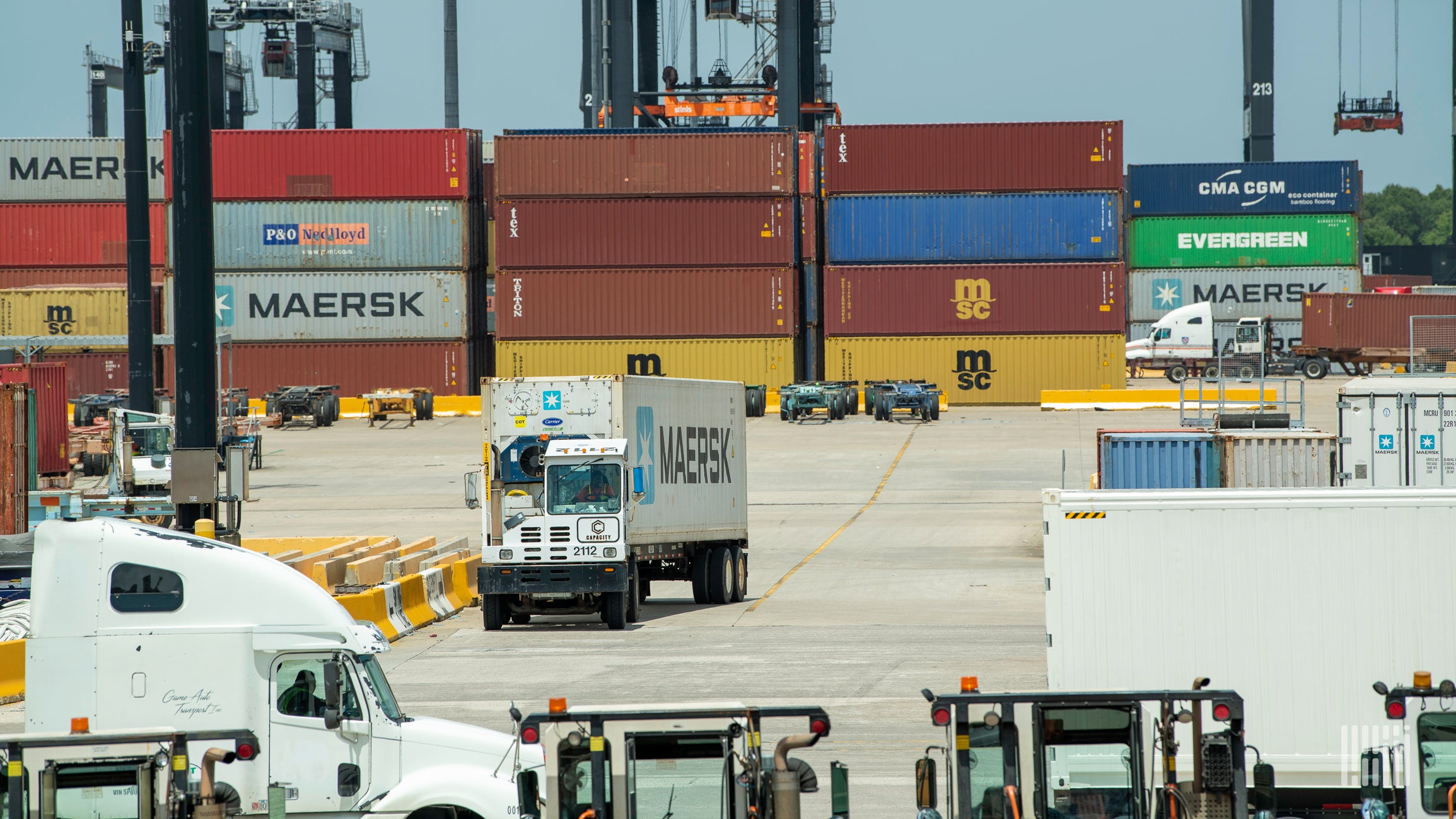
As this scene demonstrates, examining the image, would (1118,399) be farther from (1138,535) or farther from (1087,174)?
(1138,535)

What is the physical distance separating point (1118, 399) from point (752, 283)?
15284 millimetres

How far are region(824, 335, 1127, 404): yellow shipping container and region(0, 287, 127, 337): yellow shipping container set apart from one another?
3021 cm

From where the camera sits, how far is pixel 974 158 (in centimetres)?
6372

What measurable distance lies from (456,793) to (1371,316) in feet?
206

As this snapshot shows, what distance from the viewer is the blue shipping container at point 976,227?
6384 cm

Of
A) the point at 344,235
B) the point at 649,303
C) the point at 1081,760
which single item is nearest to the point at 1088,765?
the point at 1081,760

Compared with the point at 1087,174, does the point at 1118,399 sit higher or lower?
lower

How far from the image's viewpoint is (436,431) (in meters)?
56.6

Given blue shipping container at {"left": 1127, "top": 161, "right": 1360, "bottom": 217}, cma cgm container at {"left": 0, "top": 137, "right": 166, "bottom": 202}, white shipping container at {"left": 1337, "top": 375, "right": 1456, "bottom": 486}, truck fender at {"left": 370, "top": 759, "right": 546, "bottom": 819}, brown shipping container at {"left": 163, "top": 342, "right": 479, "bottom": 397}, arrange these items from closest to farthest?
1. truck fender at {"left": 370, "top": 759, "right": 546, "bottom": 819}
2. white shipping container at {"left": 1337, "top": 375, "right": 1456, "bottom": 486}
3. brown shipping container at {"left": 163, "top": 342, "right": 479, "bottom": 397}
4. cma cgm container at {"left": 0, "top": 137, "right": 166, "bottom": 202}
5. blue shipping container at {"left": 1127, "top": 161, "right": 1360, "bottom": 217}

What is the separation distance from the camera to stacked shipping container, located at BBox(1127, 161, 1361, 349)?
2960 inches

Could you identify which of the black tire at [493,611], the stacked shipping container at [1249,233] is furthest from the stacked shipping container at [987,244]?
the black tire at [493,611]

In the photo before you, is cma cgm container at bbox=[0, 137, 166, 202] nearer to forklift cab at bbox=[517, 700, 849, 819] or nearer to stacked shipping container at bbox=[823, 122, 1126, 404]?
stacked shipping container at bbox=[823, 122, 1126, 404]

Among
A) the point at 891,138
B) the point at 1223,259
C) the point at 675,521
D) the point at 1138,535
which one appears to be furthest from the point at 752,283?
the point at 1138,535

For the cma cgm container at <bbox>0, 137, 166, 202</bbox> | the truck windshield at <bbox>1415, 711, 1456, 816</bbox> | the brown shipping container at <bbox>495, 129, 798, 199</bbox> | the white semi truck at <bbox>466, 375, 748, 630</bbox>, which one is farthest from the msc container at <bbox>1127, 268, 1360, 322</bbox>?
the truck windshield at <bbox>1415, 711, 1456, 816</bbox>
